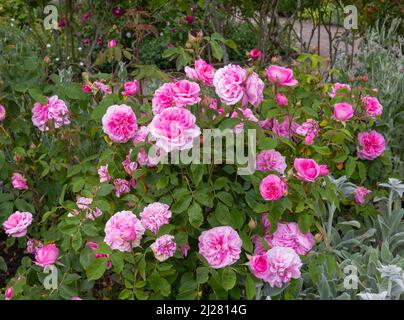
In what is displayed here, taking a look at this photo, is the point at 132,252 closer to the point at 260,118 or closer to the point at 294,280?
the point at 294,280

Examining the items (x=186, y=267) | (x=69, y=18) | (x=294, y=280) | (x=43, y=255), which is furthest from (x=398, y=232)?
(x=69, y=18)

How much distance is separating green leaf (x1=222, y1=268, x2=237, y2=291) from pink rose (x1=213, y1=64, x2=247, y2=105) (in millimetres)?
527

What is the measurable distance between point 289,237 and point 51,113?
1.10m

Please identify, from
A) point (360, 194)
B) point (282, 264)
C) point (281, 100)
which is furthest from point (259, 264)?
point (360, 194)

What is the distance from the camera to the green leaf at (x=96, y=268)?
1.69 metres

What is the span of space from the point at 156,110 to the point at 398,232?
1294mm

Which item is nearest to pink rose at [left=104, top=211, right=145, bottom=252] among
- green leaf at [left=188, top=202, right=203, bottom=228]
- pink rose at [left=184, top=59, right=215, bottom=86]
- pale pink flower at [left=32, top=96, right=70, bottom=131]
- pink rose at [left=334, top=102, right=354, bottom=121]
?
green leaf at [left=188, top=202, right=203, bottom=228]

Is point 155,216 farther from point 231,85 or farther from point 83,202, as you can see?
point 231,85

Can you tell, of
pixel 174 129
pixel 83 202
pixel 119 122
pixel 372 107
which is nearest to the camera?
pixel 174 129

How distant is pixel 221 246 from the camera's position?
1729 millimetres

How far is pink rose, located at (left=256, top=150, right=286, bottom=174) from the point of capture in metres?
1.88

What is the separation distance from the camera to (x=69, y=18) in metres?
4.38

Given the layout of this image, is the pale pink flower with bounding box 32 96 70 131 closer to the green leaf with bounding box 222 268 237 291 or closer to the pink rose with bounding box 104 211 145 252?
the pink rose with bounding box 104 211 145 252

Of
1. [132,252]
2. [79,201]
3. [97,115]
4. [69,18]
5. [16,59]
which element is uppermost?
[69,18]
